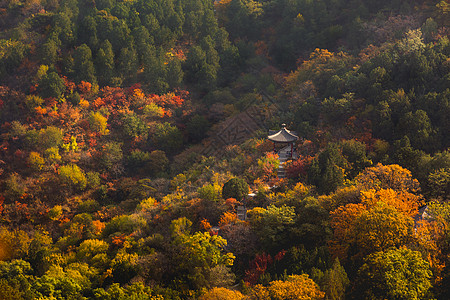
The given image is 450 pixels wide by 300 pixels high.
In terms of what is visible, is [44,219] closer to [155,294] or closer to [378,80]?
[155,294]

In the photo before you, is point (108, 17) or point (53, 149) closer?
point (53, 149)

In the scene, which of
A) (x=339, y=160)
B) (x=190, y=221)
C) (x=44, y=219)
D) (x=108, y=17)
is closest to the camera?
(x=190, y=221)

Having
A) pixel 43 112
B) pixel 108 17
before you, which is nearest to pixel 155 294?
pixel 43 112

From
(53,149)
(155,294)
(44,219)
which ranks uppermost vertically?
(155,294)

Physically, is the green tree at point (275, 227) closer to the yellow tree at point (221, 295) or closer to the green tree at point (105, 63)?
the yellow tree at point (221, 295)

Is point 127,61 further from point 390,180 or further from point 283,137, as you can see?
point 390,180

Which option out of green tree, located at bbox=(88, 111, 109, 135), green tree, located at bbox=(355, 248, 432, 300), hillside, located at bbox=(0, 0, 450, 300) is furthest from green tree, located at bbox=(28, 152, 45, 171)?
green tree, located at bbox=(355, 248, 432, 300)
